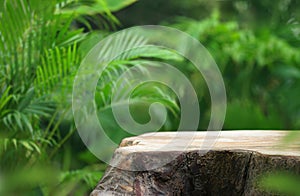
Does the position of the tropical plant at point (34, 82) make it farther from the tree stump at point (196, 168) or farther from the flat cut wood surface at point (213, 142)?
the tree stump at point (196, 168)

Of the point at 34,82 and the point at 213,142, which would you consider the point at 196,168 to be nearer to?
the point at 213,142

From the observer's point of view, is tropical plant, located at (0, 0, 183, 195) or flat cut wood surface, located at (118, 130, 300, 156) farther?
tropical plant, located at (0, 0, 183, 195)

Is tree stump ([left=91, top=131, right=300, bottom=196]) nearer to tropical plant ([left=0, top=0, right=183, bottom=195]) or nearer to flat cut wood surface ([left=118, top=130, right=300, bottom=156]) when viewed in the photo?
flat cut wood surface ([left=118, top=130, right=300, bottom=156])

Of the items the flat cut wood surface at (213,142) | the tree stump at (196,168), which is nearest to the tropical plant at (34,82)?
the flat cut wood surface at (213,142)

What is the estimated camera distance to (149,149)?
3.25ft

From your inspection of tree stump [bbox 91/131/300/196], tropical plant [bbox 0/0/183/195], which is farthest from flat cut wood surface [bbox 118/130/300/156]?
tropical plant [bbox 0/0/183/195]

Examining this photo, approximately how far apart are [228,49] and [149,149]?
2.44 meters

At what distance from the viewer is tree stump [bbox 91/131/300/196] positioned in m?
0.92

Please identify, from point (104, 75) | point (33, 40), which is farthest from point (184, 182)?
point (33, 40)

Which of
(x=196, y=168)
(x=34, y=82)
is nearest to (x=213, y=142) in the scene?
(x=196, y=168)

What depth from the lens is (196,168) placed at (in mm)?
1008

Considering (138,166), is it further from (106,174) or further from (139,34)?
(139,34)

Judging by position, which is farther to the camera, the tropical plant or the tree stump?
the tropical plant

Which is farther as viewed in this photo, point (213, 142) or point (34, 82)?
point (34, 82)
